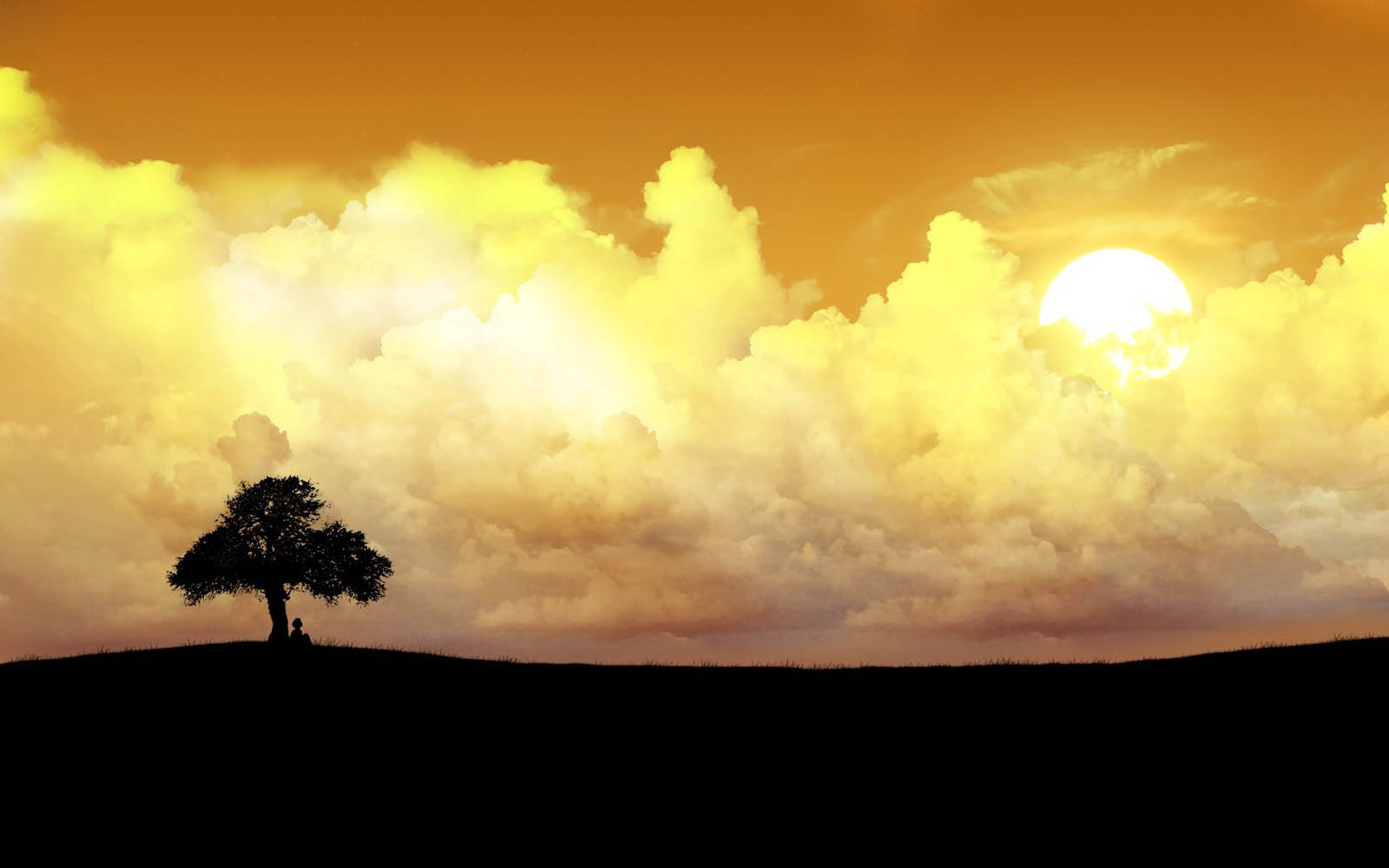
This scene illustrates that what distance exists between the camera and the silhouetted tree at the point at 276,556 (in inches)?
2452

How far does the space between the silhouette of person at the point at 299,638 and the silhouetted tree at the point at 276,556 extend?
323 inches

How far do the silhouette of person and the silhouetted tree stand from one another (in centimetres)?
821

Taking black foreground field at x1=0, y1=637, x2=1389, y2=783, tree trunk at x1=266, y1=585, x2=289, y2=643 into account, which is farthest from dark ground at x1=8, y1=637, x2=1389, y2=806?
tree trunk at x1=266, y1=585, x2=289, y2=643

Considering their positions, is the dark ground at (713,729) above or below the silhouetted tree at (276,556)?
below

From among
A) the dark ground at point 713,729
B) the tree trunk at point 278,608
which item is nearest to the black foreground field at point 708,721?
the dark ground at point 713,729

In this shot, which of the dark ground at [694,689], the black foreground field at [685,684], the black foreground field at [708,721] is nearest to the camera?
the black foreground field at [708,721]

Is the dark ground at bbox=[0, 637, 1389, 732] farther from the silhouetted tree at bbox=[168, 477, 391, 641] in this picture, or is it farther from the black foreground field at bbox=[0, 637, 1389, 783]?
the silhouetted tree at bbox=[168, 477, 391, 641]

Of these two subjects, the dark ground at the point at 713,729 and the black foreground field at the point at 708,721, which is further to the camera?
the black foreground field at the point at 708,721

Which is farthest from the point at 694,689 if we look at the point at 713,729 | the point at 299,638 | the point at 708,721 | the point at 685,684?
the point at 299,638

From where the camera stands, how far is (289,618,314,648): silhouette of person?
51250mm

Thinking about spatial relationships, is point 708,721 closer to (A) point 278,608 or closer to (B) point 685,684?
(B) point 685,684

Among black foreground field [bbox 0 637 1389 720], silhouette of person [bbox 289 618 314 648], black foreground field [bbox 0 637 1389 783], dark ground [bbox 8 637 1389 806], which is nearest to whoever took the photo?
dark ground [bbox 8 637 1389 806]

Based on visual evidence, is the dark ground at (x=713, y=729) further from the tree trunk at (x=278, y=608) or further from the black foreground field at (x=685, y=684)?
the tree trunk at (x=278, y=608)

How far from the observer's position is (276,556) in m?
62.8
